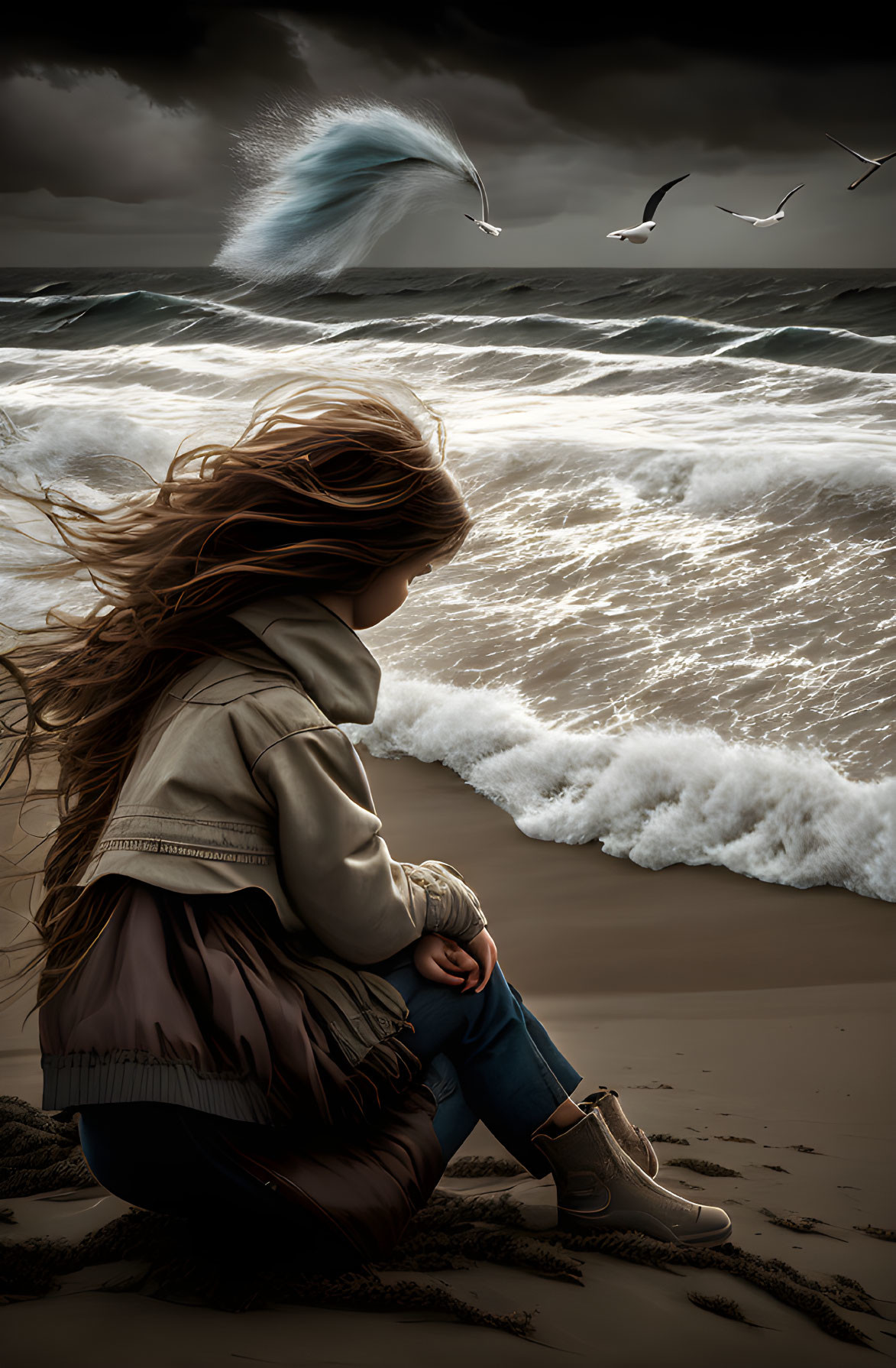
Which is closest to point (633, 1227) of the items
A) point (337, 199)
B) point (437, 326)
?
point (337, 199)

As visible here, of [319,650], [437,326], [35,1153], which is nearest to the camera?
[319,650]

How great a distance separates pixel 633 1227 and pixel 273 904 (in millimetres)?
780

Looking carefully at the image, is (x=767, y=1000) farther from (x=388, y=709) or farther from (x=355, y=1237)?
(x=388, y=709)

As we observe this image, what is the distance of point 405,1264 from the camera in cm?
139

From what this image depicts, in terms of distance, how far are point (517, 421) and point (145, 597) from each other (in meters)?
8.45

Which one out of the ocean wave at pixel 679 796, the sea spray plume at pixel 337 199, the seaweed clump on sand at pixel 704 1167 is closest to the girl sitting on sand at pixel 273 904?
the seaweed clump on sand at pixel 704 1167

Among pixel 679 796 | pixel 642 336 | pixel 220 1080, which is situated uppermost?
pixel 642 336

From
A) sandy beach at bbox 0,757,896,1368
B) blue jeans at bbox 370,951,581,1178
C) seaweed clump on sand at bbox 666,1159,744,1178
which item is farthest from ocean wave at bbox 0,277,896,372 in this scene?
blue jeans at bbox 370,951,581,1178

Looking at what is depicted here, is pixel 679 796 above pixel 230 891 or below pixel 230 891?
below

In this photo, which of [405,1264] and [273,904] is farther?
[405,1264]

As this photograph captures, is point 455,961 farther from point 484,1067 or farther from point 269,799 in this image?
point 269,799

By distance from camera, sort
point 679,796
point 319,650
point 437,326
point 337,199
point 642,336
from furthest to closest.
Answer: point 437,326, point 642,336, point 679,796, point 337,199, point 319,650

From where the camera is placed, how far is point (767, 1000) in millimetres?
2533

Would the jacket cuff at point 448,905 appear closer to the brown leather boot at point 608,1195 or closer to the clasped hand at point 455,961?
the clasped hand at point 455,961
